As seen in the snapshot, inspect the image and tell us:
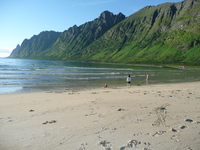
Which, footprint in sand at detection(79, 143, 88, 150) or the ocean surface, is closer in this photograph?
footprint in sand at detection(79, 143, 88, 150)

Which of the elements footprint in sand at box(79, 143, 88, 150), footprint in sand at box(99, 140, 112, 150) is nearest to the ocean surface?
footprint in sand at box(79, 143, 88, 150)

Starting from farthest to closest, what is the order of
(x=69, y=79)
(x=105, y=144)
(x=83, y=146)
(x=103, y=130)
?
(x=69, y=79) → (x=103, y=130) → (x=105, y=144) → (x=83, y=146)

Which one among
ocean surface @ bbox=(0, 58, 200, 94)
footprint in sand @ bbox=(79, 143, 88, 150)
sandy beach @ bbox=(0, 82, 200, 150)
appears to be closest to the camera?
footprint in sand @ bbox=(79, 143, 88, 150)

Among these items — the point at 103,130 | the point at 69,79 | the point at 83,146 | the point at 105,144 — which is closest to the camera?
the point at 83,146

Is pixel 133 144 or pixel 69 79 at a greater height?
pixel 133 144

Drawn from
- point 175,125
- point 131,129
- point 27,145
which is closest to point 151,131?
point 131,129

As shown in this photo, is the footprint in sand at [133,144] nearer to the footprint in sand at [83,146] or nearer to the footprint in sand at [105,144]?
the footprint in sand at [105,144]

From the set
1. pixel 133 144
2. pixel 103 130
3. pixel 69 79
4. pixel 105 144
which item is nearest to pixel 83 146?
pixel 105 144

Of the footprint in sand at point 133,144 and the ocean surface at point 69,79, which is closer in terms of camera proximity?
the footprint in sand at point 133,144

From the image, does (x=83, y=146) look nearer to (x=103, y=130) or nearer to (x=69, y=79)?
(x=103, y=130)

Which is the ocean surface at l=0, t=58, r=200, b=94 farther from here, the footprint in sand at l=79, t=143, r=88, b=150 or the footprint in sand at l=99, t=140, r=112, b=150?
the footprint in sand at l=99, t=140, r=112, b=150

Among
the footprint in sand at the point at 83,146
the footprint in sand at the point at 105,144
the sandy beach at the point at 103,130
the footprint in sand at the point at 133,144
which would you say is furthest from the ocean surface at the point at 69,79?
the footprint in sand at the point at 133,144

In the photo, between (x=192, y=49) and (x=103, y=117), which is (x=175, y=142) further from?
(x=192, y=49)

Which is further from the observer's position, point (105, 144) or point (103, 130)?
point (103, 130)
